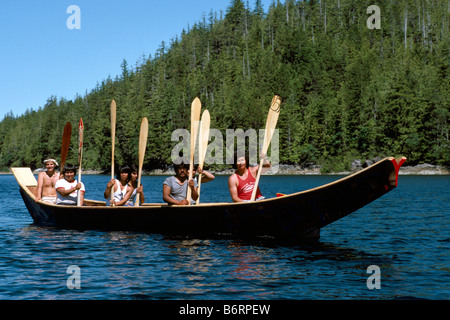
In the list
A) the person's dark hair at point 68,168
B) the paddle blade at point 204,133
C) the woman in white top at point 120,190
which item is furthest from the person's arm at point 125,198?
the paddle blade at point 204,133

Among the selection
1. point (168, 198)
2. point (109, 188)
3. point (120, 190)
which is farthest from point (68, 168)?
point (168, 198)

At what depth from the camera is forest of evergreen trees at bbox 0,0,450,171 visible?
78.7 m

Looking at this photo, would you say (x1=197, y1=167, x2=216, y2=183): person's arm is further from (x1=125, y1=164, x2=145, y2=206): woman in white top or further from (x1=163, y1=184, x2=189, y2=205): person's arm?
(x1=125, y1=164, x2=145, y2=206): woman in white top

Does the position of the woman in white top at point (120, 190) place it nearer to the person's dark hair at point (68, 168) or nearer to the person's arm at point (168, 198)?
the person's dark hair at point (68, 168)

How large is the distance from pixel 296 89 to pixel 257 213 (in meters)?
93.2

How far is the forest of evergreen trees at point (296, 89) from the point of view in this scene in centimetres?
7869

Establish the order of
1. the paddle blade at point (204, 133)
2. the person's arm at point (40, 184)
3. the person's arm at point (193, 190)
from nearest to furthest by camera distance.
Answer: the person's arm at point (193, 190) → the paddle blade at point (204, 133) → the person's arm at point (40, 184)

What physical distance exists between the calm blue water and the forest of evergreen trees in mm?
63125

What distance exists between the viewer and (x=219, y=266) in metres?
9.97

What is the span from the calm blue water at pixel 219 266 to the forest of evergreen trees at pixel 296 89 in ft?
207

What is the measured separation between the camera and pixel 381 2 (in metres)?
148

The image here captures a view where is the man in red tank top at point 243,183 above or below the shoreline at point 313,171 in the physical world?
above

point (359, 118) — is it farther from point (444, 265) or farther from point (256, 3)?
point (256, 3)
